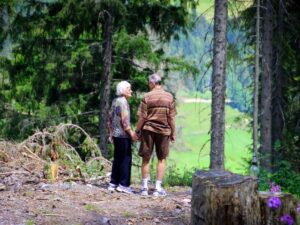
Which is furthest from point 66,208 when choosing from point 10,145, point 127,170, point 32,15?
point 32,15

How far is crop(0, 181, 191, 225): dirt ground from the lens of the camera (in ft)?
22.6

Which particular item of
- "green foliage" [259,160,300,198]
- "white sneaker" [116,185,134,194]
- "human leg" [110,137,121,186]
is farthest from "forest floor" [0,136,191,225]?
"green foliage" [259,160,300,198]

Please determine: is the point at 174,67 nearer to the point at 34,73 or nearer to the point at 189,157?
the point at 34,73

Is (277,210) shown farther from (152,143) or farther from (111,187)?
(111,187)

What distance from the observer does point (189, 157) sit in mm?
Result: 170125

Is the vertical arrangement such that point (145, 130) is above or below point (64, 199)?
above

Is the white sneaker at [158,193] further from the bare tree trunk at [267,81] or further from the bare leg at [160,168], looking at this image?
the bare tree trunk at [267,81]

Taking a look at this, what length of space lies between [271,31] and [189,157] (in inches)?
6148

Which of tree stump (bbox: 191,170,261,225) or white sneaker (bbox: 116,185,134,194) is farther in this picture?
white sneaker (bbox: 116,185,134,194)

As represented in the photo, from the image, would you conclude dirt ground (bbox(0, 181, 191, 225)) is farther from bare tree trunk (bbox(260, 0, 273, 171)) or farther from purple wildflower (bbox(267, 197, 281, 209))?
bare tree trunk (bbox(260, 0, 273, 171))

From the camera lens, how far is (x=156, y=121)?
8453mm

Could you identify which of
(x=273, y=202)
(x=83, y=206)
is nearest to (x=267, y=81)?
(x=83, y=206)

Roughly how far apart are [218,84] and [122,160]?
3542 millimetres

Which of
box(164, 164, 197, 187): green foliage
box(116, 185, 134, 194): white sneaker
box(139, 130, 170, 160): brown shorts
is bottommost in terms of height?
box(164, 164, 197, 187): green foliage
